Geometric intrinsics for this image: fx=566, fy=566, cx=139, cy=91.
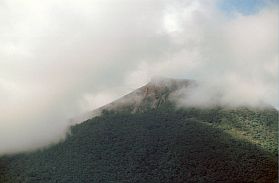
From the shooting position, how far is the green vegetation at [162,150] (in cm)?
1622

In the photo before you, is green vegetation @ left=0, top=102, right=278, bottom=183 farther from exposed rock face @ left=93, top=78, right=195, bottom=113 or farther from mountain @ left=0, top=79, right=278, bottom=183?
exposed rock face @ left=93, top=78, right=195, bottom=113

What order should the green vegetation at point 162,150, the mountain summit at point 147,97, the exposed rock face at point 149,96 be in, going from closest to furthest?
1. the green vegetation at point 162,150
2. the mountain summit at point 147,97
3. the exposed rock face at point 149,96

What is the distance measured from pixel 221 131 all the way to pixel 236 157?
8.24ft

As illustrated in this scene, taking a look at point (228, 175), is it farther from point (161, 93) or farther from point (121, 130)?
point (161, 93)

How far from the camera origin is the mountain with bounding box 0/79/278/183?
1627cm

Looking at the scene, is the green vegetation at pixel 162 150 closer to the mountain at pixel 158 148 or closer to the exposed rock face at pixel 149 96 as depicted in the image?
the mountain at pixel 158 148

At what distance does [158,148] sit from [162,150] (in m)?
0.21

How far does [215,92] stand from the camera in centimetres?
2233

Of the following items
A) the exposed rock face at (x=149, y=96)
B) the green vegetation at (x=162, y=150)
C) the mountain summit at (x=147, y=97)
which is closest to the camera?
the green vegetation at (x=162, y=150)

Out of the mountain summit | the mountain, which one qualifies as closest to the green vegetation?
the mountain

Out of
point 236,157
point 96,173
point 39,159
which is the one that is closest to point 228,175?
point 236,157

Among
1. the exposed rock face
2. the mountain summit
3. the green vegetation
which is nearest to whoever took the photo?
the green vegetation

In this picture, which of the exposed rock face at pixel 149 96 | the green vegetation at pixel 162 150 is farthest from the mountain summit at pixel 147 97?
the green vegetation at pixel 162 150

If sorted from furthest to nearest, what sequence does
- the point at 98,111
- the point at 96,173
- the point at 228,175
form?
the point at 98,111 → the point at 96,173 → the point at 228,175
